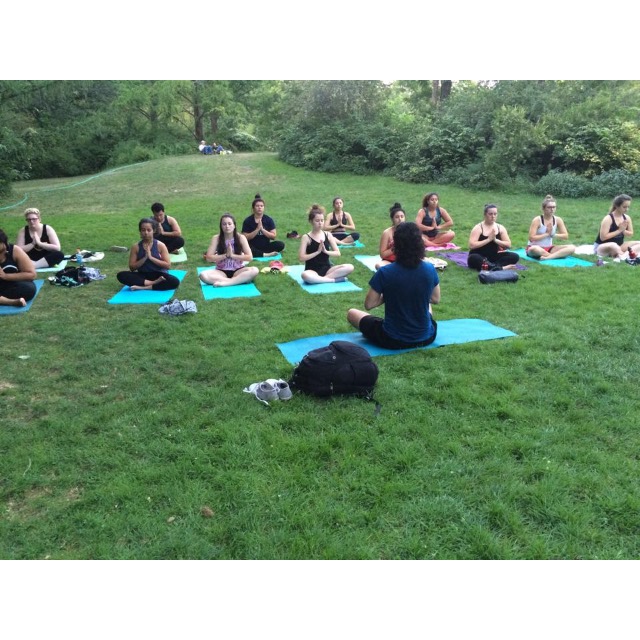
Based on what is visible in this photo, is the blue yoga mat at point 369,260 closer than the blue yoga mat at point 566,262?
No

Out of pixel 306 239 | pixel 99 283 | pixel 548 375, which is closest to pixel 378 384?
pixel 548 375

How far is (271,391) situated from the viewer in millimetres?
4270

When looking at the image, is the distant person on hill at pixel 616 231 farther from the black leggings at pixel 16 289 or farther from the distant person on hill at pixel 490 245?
the black leggings at pixel 16 289

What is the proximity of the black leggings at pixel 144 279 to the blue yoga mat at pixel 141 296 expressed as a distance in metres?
0.09

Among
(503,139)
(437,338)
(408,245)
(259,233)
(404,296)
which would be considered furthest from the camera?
(503,139)

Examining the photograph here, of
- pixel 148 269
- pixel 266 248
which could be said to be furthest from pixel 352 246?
pixel 148 269

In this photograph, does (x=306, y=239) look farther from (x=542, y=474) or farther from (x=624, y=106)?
(x=624, y=106)

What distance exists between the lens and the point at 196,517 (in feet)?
9.87

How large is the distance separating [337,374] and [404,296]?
1222mm

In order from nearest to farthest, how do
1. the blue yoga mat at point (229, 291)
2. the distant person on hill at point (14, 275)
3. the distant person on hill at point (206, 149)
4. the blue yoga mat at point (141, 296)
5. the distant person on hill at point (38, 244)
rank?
1. the distant person on hill at point (14, 275)
2. the blue yoga mat at point (141, 296)
3. the blue yoga mat at point (229, 291)
4. the distant person on hill at point (38, 244)
5. the distant person on hill at point (206, 149)

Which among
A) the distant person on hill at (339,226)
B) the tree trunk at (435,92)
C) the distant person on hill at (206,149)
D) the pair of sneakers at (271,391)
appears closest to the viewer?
the pair of sneakers at (271,391)

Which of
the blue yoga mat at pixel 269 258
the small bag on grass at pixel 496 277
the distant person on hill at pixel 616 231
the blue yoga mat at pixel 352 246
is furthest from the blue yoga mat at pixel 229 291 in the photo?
the distant person on hill at pixel 616 231

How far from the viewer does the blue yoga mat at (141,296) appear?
705 cm

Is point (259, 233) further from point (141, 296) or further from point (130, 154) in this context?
point (130, 154)
